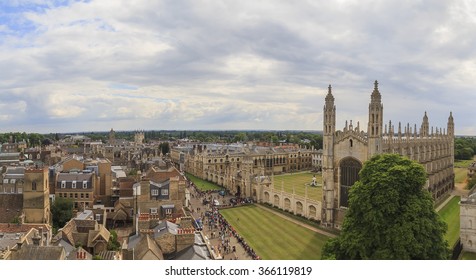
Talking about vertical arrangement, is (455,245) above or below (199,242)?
below

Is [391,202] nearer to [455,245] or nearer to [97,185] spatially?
[455,245]

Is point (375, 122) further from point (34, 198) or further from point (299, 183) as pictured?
point (299, 183)

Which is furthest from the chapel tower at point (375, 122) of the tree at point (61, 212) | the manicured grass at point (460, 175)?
the manicured grass at point (460, 175)

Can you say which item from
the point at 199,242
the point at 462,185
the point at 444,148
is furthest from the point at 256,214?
the point at 462,185

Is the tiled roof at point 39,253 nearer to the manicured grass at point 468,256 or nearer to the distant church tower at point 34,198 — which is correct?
the distant church tower at point 34,198

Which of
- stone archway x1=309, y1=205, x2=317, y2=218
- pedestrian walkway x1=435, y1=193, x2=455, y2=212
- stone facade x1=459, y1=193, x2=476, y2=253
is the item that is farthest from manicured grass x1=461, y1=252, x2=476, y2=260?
stone archway x1=309, y1=205, x2=317, y2=218

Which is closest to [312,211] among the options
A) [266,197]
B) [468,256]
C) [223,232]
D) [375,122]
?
[266,197]

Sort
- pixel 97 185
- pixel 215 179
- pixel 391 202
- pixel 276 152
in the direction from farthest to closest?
pixel 276 152, pixel 215 179, pixel 97 185, pixel 391 202
